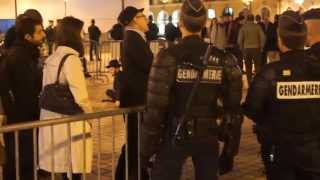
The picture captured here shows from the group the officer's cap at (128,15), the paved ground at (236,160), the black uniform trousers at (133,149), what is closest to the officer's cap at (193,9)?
the black uniform trousers at (133,149)

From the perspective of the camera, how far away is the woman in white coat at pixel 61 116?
5.28 meters

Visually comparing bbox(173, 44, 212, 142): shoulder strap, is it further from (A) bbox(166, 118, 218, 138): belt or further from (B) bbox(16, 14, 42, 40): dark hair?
(B) bbox(16, 14, 42, 40): dark hair

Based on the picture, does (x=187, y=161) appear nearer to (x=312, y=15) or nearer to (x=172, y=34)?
(x=312, y=15)

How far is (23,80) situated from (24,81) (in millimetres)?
14

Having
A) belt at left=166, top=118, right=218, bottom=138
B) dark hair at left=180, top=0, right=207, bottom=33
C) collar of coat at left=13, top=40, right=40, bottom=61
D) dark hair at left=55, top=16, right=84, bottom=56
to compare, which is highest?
dark hair at left=180, top=0, right=207, bottom=33

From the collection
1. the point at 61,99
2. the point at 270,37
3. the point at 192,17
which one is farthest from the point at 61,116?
the point at 270,37

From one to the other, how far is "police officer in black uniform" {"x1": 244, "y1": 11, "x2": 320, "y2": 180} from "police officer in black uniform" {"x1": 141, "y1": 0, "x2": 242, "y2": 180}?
1.19ft

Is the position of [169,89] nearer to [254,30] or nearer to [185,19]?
[185,19]

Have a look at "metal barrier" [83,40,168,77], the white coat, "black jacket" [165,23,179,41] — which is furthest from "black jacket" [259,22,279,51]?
the white coat

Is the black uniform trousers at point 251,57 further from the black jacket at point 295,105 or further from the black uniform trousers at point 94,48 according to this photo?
the black jacket at point 295,105

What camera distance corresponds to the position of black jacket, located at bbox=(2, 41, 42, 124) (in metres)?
5.92

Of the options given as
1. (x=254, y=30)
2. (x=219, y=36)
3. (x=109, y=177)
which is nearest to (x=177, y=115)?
(x=109, y=177)

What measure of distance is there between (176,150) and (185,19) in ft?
2.96

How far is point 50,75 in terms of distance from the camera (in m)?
5.42
